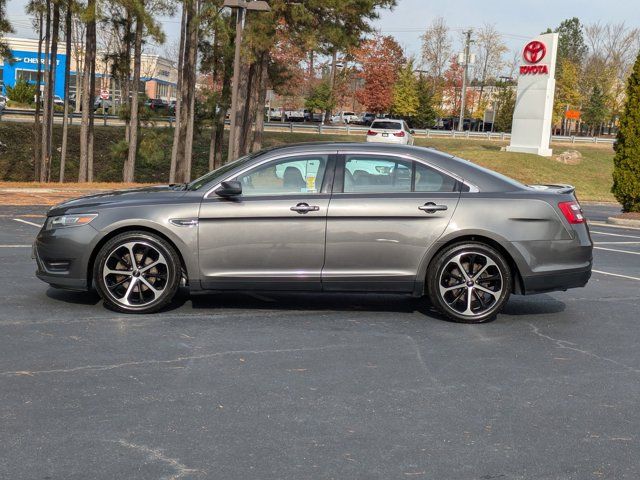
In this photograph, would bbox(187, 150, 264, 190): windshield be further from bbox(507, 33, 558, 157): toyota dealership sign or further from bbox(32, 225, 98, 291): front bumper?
bbox(507, 33, 558, 157): toyota dealership sign

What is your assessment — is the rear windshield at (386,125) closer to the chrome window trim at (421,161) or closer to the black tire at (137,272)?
the chrome window trim at (421,161)

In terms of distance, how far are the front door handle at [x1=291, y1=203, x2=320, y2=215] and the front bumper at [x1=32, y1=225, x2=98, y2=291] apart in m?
1.78

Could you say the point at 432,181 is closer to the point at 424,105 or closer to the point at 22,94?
the point at 22,94

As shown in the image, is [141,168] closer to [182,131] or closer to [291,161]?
[182,131]

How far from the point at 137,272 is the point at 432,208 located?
8.82ft

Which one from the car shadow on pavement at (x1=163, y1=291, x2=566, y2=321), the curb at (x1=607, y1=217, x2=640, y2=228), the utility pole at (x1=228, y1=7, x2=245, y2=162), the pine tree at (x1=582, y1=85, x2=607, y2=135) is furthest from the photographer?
the pine tree at (x1=582, y1=85, x2=607, y2=135)

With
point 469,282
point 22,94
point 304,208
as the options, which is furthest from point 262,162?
point 22,94

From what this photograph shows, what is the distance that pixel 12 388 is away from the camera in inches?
203

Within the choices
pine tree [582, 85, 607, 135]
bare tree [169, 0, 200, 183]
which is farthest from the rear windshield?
pine tree [582, 85, 607, 135]

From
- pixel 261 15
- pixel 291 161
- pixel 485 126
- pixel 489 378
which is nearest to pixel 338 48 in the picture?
pixel 261 15

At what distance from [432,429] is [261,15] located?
2863 cm

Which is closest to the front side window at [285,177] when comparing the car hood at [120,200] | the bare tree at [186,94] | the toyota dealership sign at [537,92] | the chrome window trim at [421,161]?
the chrome window trim at [421,161]

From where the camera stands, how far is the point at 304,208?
7.32 meters

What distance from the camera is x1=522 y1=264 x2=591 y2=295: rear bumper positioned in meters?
7.46
